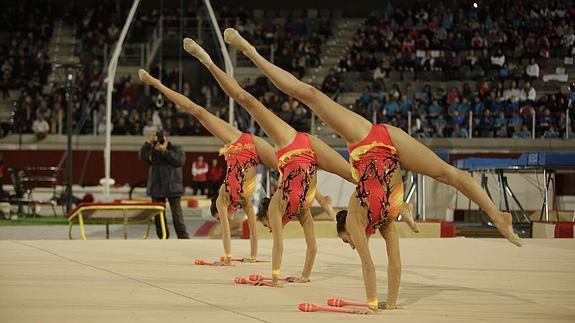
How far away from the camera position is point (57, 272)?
811 cm

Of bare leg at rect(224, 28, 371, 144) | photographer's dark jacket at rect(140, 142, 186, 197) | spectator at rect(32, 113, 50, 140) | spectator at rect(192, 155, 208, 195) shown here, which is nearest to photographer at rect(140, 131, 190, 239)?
photographer's dark jacket at rect(140, 142, 186, 197)

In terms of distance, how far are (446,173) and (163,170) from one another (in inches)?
329

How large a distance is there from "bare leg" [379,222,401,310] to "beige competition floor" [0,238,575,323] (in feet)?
0.45

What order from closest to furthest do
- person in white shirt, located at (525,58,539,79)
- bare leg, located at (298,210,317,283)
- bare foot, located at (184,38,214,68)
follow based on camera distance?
bare leg, located at (298,210,317,283) → bare foot, located at (184,38,214,68) → person in white shirt, located at (525,58,539,79)

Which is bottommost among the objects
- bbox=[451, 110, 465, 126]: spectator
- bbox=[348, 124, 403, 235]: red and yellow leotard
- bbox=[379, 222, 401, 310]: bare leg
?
bbox=[379, 222, 401, 310]: bare leg

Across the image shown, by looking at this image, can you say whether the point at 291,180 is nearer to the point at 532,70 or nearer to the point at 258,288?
the point at 258,288

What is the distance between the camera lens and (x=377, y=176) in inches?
233

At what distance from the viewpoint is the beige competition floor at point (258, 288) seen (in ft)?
18.8

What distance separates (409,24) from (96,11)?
11.3 meters

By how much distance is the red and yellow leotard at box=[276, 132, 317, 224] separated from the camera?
296 inches

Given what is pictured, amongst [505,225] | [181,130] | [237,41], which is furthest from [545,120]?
[505,225]

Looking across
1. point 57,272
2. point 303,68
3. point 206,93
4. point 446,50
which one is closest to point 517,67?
point 446,50

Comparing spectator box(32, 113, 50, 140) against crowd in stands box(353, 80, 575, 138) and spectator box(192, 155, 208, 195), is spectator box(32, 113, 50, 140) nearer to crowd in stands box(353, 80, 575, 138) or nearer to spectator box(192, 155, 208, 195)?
spectator box(192, 155, 208, 195)

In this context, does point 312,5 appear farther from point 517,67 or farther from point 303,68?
point 517,67
